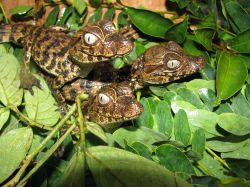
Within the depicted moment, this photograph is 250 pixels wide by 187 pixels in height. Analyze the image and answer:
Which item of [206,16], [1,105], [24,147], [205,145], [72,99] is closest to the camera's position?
[24,147]

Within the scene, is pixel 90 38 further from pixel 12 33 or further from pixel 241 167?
pixel 241 167

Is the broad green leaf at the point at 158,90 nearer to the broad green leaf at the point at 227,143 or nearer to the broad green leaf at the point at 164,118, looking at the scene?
the broad green leaf at the point at 164,118

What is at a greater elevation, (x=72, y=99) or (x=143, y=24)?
(x=143, y=24)

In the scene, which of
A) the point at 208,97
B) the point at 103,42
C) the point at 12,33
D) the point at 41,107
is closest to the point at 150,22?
the point at 103,42

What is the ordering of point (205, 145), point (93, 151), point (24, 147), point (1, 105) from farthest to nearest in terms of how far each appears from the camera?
point (1, 105)
point (205, 145)
point (24, 147)
point (93, 151)

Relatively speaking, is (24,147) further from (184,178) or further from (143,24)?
(143,24)

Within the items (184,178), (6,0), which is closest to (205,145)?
(184,178)

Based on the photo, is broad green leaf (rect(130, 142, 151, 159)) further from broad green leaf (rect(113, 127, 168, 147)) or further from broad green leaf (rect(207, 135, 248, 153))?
broad green leaf (rect(207, 135, 248, 153))

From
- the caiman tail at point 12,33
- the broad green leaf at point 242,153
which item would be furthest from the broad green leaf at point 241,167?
the caiman tail at point 12,33

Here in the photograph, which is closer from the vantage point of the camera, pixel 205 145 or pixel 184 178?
pixel 184 178
